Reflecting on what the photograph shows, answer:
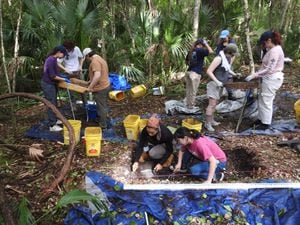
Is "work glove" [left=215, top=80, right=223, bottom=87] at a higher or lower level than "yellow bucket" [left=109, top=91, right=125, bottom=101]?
higher

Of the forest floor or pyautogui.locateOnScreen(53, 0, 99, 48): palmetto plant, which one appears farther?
pyautogui.locateOnScreen(53, 0, 99, 48): palmetto plant

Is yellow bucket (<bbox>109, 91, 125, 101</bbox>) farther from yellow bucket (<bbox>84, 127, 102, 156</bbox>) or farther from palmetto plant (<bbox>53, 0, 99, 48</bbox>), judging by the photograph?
yellow bucket (<bbox>84, 127, 102, 156</bbox>)

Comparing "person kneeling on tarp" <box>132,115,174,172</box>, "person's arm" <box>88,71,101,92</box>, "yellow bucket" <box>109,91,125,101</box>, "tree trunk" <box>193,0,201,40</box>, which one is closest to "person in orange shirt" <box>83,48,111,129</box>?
"person's arm" <box>88,71,101,92</box>

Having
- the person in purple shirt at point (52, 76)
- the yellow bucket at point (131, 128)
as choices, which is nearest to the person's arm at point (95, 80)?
the person in purple shirt at point (52, 76)

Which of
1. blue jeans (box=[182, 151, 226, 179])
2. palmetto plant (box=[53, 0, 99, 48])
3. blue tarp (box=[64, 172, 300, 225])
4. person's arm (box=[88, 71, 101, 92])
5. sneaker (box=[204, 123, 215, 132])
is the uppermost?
palmetto plant (box=[53, 0, 99, 48])

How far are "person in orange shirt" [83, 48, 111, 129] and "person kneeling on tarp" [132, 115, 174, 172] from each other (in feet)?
3.59

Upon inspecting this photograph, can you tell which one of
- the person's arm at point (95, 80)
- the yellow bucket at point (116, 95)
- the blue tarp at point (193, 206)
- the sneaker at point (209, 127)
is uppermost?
the person's arm at point (95, 80)

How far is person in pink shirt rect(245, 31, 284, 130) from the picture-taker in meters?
5.30

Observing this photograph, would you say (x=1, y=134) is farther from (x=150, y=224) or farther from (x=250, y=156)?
(x=250, y=156)

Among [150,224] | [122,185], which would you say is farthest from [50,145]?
[150,224]

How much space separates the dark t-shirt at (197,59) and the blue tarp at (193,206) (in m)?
2.75

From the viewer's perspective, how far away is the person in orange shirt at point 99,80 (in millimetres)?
5520

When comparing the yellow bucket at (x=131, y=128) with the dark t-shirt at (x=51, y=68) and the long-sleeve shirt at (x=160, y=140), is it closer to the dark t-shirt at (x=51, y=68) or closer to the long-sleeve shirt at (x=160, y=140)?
the long-sleeve shirt at (x=160, y=140)

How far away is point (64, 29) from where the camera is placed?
7832 mm
